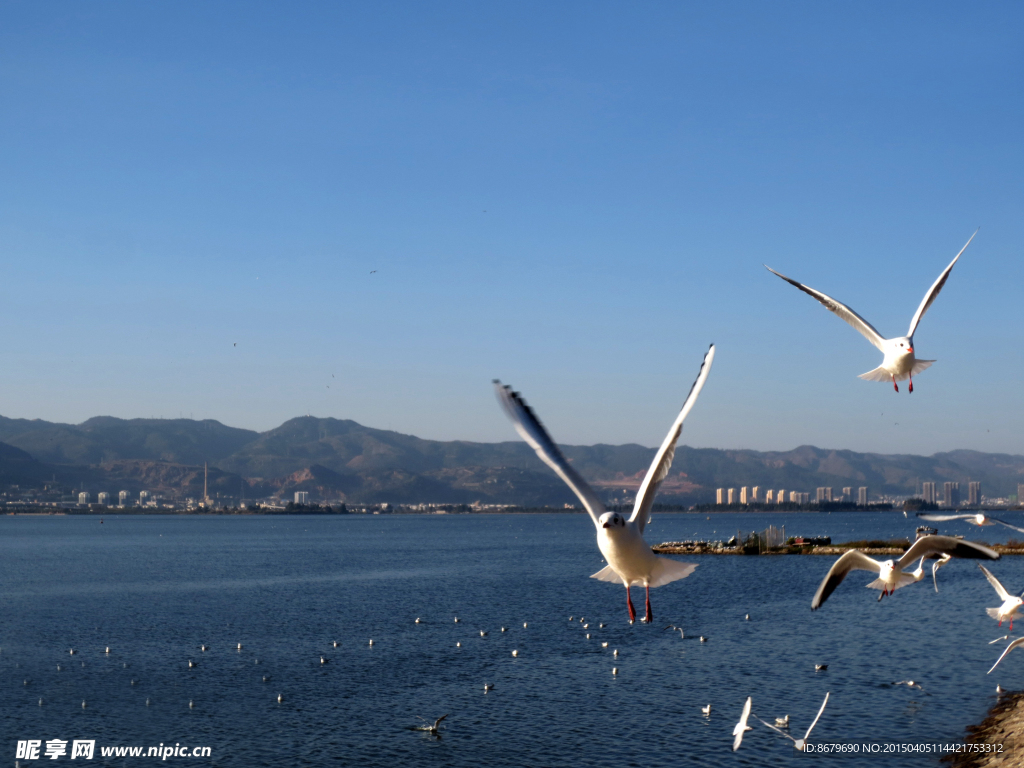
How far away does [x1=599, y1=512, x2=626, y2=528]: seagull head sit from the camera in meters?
9.45

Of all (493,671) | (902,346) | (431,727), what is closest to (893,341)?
(902,346)

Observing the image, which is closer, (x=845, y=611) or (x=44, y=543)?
(x=845, y=611)

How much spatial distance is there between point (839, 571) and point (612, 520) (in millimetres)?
4599

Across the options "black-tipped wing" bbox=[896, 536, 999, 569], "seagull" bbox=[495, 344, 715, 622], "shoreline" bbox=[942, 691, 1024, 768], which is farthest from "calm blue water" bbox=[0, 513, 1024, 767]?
"seagull" bbox=[495, 344, 715, 622]

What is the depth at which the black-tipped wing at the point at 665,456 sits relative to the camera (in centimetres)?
977

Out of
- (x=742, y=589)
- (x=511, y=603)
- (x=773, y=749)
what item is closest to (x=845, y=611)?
(x=742, y=589)

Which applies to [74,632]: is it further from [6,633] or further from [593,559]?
[593,559]

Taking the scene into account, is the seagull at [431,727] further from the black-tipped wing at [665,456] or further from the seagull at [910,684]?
the black-tipped wing at [665,456]

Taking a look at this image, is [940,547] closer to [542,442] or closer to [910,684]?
[542,442]

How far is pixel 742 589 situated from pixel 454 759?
154ft

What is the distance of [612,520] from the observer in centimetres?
943

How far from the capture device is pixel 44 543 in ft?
539

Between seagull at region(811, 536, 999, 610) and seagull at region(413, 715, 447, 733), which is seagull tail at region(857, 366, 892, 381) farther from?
Answer: seagull at region(413, 715, 447, 733)

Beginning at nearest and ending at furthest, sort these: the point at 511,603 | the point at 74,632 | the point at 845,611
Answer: the point at 74,632 < the point at 845,611 < the point at 511,603
